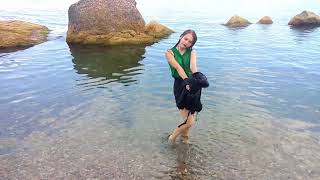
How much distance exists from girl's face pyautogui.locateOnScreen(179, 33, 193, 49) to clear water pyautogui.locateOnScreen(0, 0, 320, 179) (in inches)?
119

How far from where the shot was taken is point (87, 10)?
1126 inches

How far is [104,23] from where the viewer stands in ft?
94.5

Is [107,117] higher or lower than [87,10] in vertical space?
lower

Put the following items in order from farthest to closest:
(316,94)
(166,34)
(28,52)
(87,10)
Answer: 1. (166,34)
2. (87,10)
3. (28,52)
4. (316,94)

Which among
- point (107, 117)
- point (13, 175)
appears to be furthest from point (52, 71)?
point (13, 175)

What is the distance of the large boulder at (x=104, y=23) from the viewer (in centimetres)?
2845

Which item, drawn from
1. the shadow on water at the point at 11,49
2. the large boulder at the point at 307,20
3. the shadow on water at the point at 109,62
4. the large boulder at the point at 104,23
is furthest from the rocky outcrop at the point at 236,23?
the shadow on water at the point at 11,49

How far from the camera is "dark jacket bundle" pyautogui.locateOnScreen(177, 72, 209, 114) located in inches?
398

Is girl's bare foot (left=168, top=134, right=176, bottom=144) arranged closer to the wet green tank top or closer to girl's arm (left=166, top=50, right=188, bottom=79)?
the wet green tank top

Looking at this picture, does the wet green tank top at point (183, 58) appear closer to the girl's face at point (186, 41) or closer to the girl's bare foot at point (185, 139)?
the girl's face at point (186, 41)

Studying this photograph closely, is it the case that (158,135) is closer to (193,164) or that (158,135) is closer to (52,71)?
(193,164)

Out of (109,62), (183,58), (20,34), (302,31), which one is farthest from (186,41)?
(302,31)

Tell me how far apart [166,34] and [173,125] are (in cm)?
2011

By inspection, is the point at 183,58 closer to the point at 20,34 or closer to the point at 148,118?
the point at 148,118
